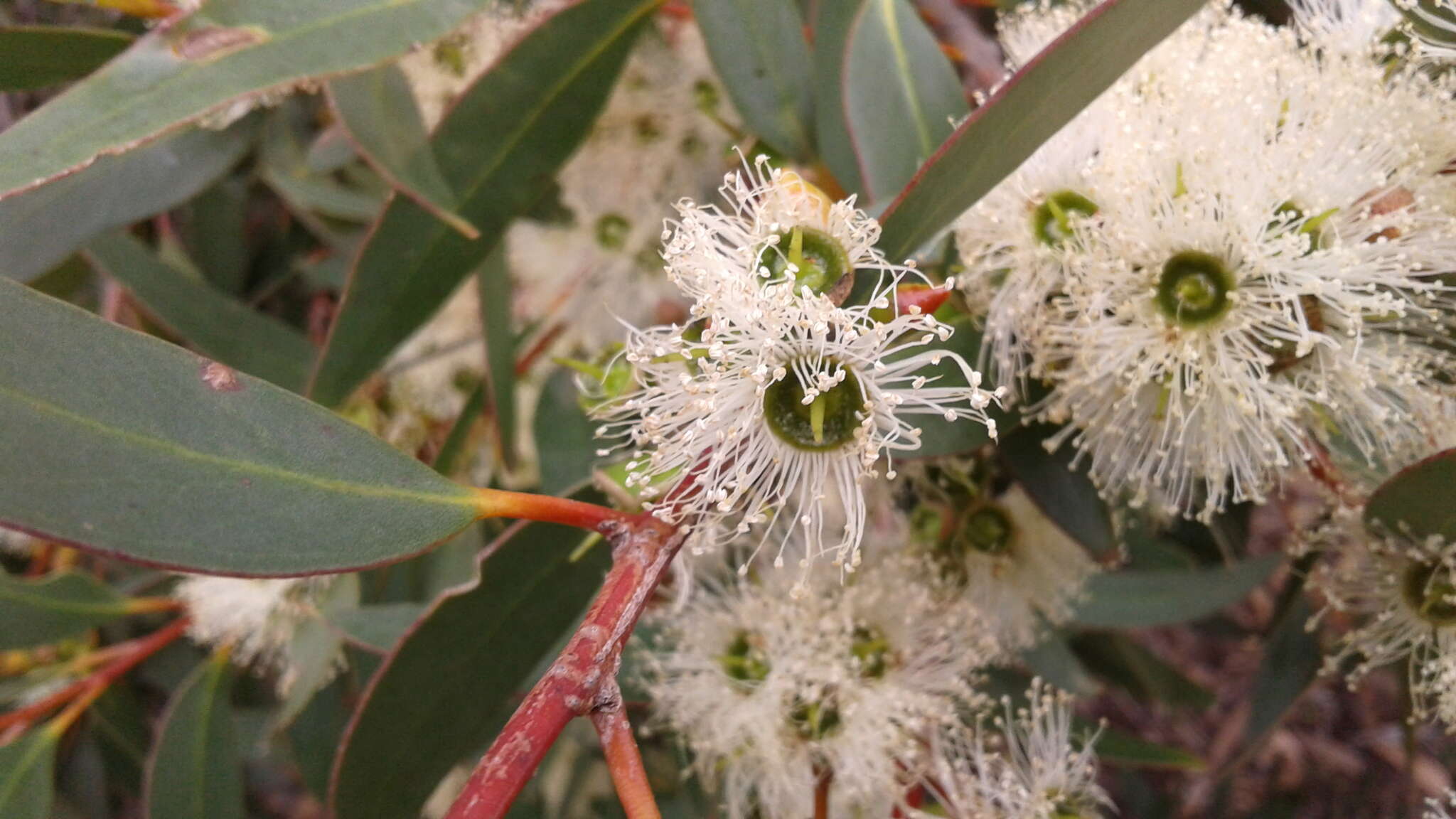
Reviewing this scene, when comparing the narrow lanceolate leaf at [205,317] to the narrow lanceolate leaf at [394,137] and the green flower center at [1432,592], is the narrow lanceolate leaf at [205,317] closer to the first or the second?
the narrow lanceolate leaf at [394,137]

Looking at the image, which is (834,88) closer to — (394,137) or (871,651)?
Result: (394,137)

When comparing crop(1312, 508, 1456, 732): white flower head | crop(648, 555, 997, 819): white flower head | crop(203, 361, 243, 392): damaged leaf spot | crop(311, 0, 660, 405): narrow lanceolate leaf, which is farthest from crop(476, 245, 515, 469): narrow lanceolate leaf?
crop(1312, 508, 1456, 732): white flower head

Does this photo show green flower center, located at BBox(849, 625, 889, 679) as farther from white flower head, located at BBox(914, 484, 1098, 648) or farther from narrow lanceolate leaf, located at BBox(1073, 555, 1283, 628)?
narrow lanceolate leaf, located at BBox(1073, 555, 1283, 628)

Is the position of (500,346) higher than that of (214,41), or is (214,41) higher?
(214,41)

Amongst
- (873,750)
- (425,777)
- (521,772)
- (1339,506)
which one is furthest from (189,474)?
(1339,506)

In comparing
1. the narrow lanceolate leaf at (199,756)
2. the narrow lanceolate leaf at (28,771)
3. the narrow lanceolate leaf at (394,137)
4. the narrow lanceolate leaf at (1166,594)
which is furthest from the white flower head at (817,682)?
the narrow lanceolate leaf at (28,771)

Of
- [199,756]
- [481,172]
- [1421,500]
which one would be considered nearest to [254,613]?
[199,756]

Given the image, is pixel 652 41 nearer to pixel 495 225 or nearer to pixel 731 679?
pixel 495 225
